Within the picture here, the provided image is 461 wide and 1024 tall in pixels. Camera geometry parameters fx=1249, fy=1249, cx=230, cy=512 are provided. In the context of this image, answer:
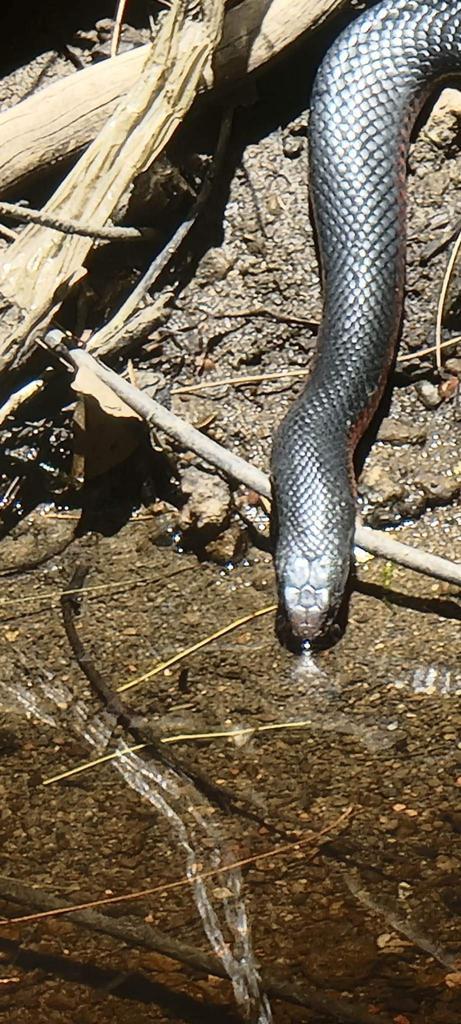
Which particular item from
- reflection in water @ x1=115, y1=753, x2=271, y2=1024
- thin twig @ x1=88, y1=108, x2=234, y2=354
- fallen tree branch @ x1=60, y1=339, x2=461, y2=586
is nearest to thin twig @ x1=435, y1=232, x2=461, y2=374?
fallen tree branch @ x1=60, y1=339, x2=461, y2=586

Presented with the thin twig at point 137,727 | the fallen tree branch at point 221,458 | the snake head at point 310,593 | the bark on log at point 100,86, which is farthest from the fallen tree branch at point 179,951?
the bark on log at point 100,86

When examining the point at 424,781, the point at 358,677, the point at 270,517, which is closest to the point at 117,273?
the point at 270,517

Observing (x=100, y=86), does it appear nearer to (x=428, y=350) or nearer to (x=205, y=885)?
(x=428, y=350)

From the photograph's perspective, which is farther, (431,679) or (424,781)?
(431,679)

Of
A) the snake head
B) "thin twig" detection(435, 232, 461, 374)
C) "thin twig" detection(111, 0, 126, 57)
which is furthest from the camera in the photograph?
"thin twig" detection(111, 0, 126, 57)

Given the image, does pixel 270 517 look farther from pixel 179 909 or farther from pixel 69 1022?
pixel 69 1022

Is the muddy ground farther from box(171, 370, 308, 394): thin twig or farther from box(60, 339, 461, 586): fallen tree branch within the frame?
box(60, 339, 461, 586): fallen tree branch

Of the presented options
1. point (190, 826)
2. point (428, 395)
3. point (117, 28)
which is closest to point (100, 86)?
point (117, 28)

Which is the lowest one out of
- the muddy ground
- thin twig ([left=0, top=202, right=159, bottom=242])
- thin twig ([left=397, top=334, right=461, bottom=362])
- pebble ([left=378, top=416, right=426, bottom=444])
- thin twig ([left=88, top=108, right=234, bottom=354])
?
pebble ([left=378, top=416, right=426, bottom=444])
